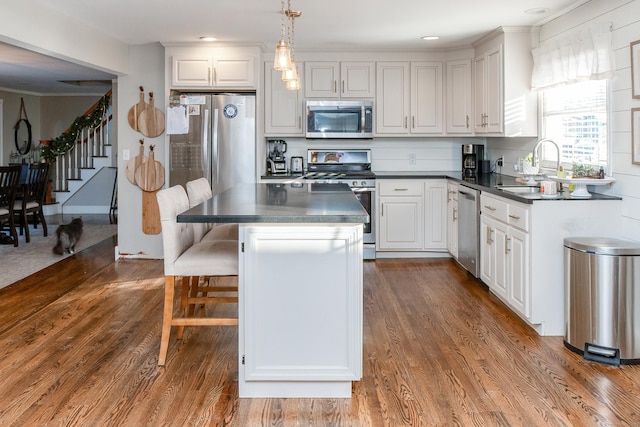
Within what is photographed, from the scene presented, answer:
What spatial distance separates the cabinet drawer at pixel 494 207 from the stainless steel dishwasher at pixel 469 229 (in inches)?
8.1

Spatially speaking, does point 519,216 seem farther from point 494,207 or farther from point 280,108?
point 280,108

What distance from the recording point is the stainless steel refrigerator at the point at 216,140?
580 centimetres

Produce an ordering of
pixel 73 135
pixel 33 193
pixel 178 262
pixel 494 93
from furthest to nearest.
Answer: pixel 73 135, pixel 33 193, pixel 494 93, pixel 178 262

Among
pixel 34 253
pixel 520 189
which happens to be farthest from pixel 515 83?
pixel 34 253

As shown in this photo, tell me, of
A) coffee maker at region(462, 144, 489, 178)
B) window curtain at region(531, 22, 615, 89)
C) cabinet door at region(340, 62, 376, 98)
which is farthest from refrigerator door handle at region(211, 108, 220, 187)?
window curtain at region(531, 22, 615, 89)

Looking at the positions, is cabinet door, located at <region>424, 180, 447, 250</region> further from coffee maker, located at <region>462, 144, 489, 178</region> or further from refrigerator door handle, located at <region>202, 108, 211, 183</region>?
refrigerator door handle, located at <region>202, 108, 211, 183</region>

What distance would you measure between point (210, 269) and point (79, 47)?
289 centimetres

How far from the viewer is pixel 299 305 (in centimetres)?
270

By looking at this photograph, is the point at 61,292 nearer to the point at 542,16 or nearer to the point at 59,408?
the point at 59,408

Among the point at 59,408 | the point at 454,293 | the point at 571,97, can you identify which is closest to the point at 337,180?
the point at 454,293

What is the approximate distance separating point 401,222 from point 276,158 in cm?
151

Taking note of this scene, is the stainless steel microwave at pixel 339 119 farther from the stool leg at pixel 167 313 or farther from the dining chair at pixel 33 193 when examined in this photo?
the dining chair at pixel 33 193

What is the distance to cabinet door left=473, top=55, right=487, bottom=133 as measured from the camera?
5.60 metres

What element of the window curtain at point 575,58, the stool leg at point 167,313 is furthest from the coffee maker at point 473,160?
the stool leg at point 167,313
